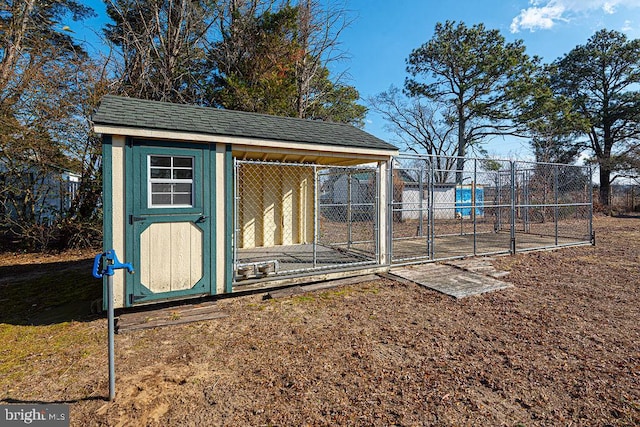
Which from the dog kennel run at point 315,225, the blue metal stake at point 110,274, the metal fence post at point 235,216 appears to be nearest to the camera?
the blue metal stake at point 110,274

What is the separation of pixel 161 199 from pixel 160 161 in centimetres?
47

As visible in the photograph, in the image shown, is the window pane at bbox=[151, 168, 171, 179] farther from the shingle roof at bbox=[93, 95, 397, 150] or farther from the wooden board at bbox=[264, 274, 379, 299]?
the wooden board at bbox=[264, 274, 379, 299]

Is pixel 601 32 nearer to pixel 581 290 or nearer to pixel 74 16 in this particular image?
pixel 581 290

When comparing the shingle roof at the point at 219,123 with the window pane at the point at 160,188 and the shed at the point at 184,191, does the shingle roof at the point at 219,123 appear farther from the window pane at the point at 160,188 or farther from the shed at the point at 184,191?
the window pane at the point at 160,188

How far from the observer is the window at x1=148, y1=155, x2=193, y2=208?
3.77 metres

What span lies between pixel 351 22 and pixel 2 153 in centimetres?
1247

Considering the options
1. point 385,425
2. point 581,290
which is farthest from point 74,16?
point 581,290

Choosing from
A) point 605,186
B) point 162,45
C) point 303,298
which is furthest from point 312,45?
point 605,186

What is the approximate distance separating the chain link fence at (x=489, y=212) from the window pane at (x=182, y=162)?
3.36 metres

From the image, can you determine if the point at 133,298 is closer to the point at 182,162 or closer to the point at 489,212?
the point at 182,162

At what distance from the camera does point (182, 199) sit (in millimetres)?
3926

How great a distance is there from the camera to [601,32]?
20.3m

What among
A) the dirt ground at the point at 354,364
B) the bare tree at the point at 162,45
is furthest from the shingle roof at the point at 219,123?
the bare tree at the point at 162,45

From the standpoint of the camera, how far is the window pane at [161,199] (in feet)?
12.4
